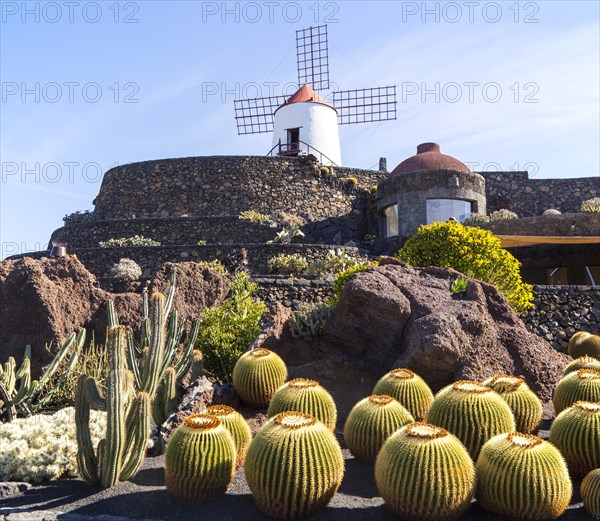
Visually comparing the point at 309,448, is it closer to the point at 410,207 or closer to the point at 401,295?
the point at 401,295

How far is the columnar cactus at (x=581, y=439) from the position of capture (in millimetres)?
5211

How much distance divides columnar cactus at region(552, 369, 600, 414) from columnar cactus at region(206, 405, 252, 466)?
10.7 feet

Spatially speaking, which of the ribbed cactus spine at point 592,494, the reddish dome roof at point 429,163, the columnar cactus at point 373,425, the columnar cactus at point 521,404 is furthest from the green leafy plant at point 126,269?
the ribbed cactus spine at point 592,494

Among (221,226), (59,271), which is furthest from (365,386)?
(221,226)

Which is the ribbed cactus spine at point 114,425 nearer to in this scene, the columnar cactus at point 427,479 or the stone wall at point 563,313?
the columnar cactus at point 427,479

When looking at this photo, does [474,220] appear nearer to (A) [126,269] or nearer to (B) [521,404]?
(A) [126,269]

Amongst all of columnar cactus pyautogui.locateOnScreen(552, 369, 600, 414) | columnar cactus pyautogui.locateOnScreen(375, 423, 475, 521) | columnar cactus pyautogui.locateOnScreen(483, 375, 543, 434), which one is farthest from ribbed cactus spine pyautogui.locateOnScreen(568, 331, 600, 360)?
columnar cactus pyautogui.locateOnScreen(375, 423, 475, 521)

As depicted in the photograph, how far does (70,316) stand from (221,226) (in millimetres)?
12012

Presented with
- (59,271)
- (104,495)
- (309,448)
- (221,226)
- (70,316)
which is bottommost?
(104,495)

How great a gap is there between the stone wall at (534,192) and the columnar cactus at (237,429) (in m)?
23.8

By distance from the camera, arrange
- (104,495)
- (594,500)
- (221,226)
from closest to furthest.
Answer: (594,500) → (104,495) → (221,226)

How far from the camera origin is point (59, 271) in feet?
30.4

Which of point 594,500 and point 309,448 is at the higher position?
point 309,448

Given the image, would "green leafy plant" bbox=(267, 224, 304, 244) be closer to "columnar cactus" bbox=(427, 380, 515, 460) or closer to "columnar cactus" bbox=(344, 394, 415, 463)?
"columnar cactus" bbox=(344, 394, 415, 463)
